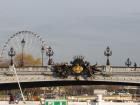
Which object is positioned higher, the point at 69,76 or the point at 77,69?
the point at 77,69

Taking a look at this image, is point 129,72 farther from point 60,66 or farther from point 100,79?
point 60,66

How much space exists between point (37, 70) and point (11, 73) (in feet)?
12.5

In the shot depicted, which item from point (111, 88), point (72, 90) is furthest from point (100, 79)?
point (111, 88)

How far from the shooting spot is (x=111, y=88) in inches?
7844

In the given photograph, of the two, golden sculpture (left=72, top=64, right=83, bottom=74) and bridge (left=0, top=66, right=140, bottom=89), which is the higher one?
golden sculpture (left=72, top=64, right=83, bottom=74)

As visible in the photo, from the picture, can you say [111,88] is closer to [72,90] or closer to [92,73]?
[72,90]

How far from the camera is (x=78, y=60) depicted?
92.1 m

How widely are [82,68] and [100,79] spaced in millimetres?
3704

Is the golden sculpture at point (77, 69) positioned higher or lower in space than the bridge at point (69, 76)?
higher

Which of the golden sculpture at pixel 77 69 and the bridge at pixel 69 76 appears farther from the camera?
the golden sculpture at pixel 77 69

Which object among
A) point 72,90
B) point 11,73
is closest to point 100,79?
point 11,73

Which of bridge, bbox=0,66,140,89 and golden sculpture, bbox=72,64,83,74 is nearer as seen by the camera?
bridge, bbox=0,66,140,89

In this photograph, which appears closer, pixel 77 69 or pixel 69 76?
pixel 69 76

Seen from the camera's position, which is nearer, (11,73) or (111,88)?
(11,73)
